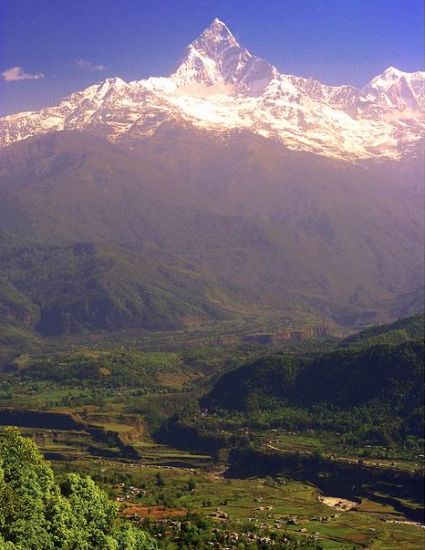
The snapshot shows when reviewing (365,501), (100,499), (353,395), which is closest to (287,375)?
(353,395)

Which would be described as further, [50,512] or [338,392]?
[338,392]

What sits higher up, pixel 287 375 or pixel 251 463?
pixel 287 375

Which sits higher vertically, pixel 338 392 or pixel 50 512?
pixel 338 392

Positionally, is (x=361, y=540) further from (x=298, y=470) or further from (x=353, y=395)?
(x=353, y=395)

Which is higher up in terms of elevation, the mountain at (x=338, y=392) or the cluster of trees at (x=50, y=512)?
the mountain at (x=338, y=392)

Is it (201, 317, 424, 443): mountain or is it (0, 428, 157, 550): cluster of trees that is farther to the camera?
(201, 317, 424, 443): mountain

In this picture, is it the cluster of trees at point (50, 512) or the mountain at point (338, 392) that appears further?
the mountain at point (338, 392)

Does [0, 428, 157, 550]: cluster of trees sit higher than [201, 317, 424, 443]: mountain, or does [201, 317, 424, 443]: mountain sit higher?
[201, 317, 424, 443]: mountain

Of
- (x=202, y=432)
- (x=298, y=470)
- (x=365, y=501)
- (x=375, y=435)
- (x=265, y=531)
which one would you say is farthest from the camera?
(x=202, y=432)
